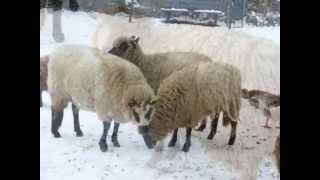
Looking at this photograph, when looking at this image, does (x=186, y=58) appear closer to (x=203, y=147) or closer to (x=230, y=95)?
(x=230, y=95)

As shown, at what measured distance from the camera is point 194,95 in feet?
5.32

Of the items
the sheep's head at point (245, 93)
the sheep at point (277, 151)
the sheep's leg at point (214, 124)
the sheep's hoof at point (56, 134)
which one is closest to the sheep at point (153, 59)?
the sheep's leg at point (214, 124)

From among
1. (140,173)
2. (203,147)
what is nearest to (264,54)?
(203,147)

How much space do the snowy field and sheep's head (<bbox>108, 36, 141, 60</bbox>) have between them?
0.04 metres

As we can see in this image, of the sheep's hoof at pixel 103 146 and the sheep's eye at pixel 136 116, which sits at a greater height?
the sheep's eye at pixel 136 116

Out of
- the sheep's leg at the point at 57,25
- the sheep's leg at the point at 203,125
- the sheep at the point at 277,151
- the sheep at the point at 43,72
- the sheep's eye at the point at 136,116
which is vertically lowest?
the sheep at the point at 277,151

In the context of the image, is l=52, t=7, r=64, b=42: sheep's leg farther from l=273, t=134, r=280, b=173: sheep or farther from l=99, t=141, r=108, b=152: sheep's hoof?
l=273, t=134, r=280, b=173: sheep

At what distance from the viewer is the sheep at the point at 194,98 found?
1.61 metres

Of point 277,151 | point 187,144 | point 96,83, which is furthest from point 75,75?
point 277,151

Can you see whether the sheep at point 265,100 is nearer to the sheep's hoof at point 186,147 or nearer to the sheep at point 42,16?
the sheep's hoof at point 186,147

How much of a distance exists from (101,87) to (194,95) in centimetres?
30

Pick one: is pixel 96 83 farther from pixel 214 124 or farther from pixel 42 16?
pixel 214 124

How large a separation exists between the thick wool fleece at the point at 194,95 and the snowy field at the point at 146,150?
0.05m
